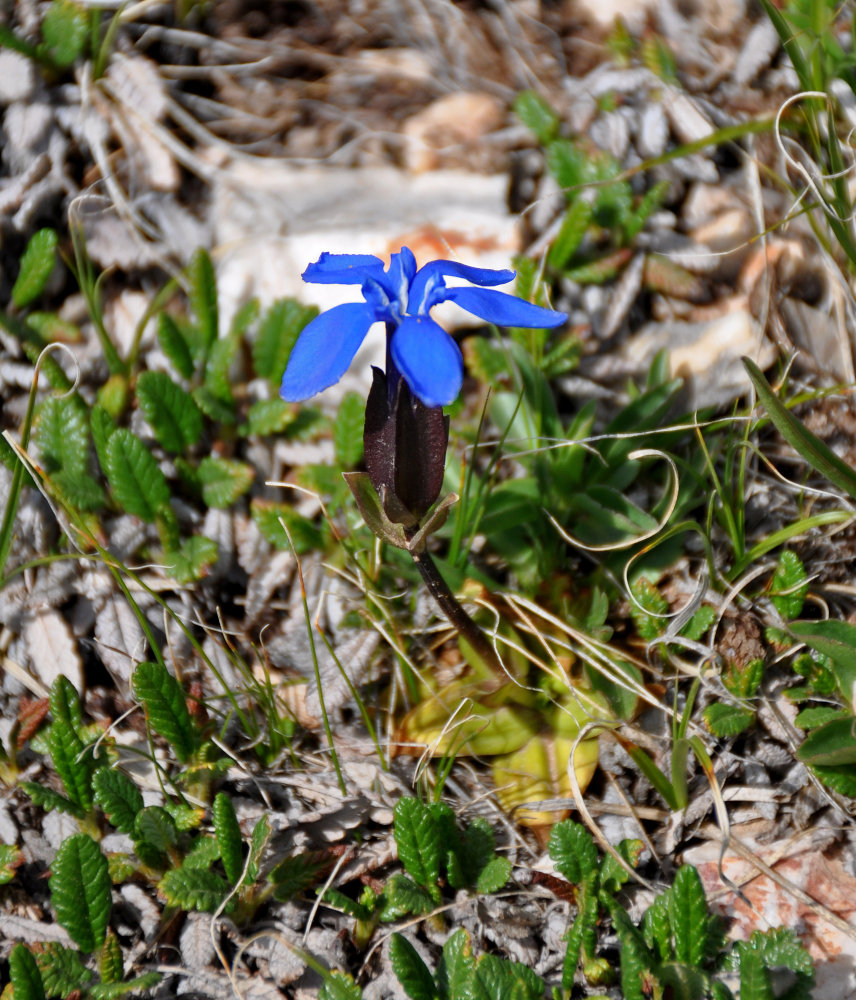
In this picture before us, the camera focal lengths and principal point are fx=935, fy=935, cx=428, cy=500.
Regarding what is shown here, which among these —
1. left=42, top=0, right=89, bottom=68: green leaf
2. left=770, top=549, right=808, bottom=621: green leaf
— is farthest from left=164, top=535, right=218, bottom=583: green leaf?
left=42, top=0, right=89, bottom=68: green leaf

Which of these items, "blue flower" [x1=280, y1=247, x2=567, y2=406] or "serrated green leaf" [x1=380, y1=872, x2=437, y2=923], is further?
"serrated green leaf" [x1=380, y1=872, x2=437, y2=923]

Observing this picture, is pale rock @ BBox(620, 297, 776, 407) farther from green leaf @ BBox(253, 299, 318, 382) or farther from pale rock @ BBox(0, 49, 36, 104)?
pale rock @ BBox(0, 49, 36, 104)

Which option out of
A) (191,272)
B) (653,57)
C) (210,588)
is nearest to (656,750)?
(210,588)

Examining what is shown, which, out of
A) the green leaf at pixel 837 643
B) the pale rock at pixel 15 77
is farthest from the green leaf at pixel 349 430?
the pale rock at pixel 15 77

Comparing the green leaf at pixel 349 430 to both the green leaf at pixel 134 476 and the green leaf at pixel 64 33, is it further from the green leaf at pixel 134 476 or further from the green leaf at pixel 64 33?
the green leaf at pixel 64 33

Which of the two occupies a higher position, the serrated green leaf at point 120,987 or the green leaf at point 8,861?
the green leaf at point 8,861

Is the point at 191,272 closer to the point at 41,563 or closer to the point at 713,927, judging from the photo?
the point at 41,563

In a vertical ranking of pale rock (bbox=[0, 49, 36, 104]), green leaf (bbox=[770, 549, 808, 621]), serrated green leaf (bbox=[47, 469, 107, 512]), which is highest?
pale rock (bbox=[0, 49, 36, 104])
